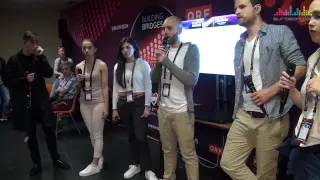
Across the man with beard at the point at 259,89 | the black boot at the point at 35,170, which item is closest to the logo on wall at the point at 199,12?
the man with beard at the point at 259,89

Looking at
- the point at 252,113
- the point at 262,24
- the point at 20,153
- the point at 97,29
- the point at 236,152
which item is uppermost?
the point at 97,29

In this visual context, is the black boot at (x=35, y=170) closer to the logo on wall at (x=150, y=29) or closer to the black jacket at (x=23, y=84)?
the black jacket at (x=23, y=84)

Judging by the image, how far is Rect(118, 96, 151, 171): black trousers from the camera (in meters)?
3.13

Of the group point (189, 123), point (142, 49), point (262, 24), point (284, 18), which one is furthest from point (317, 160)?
point (142, 49)

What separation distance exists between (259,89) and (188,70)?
30.5 inches

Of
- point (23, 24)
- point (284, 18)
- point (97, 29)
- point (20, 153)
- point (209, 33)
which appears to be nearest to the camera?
point (284, 18)

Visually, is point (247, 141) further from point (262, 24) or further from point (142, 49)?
point (142, 49)

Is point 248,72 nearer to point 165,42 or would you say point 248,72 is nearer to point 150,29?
point 165,42

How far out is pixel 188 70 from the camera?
2.52 meters

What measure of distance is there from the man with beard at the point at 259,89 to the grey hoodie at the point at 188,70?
1.76ft

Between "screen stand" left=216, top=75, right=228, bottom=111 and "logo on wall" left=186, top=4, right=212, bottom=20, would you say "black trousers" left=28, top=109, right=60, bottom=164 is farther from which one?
"logo on wall" left=186, top=4, right=212, bottom=20

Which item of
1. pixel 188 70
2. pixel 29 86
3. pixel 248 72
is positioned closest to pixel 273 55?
pixel 248 72

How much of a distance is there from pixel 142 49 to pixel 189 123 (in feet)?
9.22

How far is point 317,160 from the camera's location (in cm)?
142
